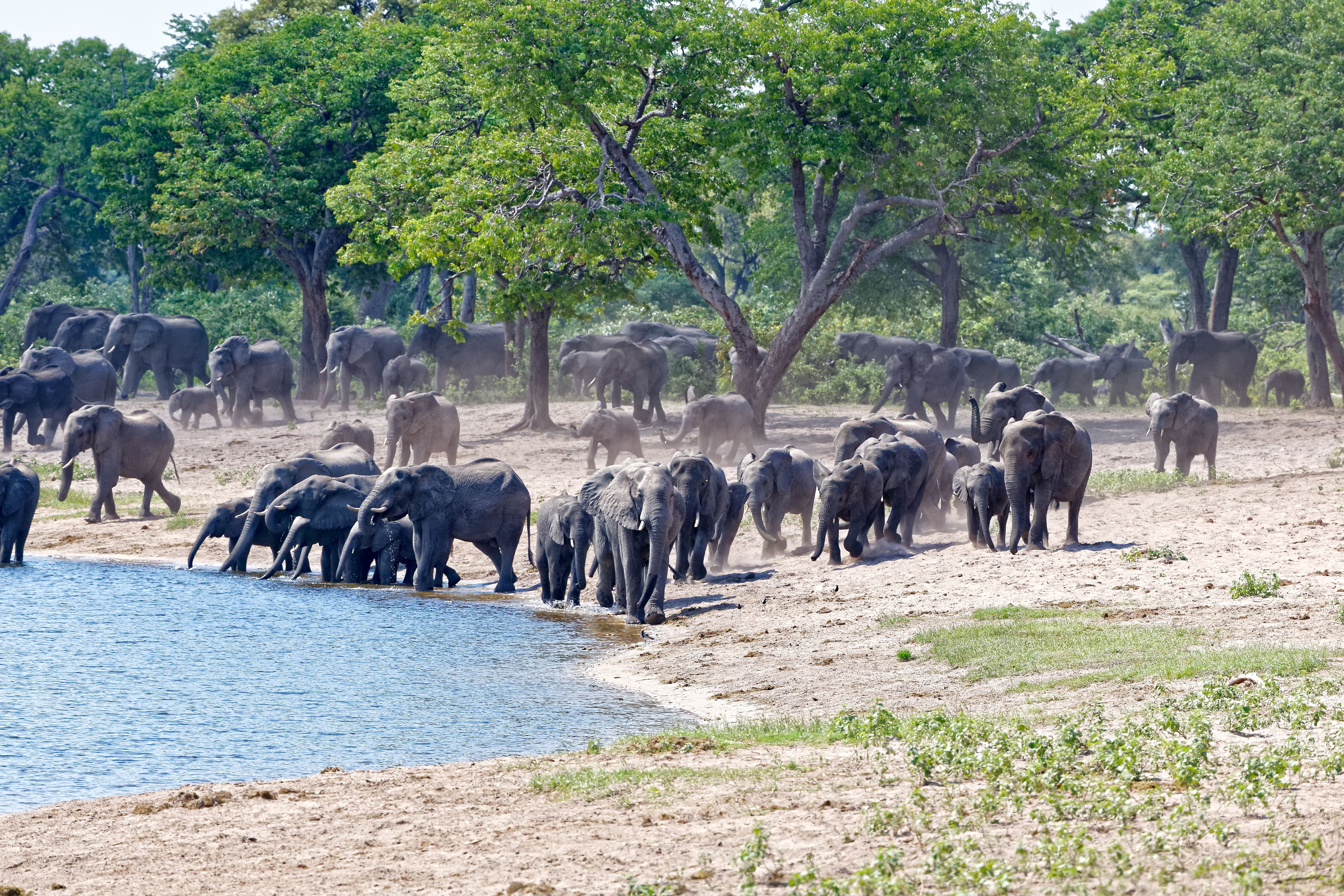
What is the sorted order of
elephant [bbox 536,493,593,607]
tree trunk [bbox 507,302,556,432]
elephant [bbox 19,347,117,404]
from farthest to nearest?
elephant [bbox 19,347,117,404] → tree trunk [bbox 507,302,556,432] → elephant [bbox 536,493,593,607]

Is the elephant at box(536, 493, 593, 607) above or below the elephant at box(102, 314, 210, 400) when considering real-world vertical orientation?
below

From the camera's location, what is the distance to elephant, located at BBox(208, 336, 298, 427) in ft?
123

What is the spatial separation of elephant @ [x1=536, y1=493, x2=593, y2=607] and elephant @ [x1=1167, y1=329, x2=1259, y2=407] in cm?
2574

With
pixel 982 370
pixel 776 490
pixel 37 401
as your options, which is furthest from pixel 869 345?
pixel 37 401

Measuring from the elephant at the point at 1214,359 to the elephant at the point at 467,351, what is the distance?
59.3 feet

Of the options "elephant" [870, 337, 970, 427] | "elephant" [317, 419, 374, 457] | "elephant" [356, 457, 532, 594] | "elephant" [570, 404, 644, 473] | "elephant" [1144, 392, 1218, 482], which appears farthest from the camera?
"elephant" [870, 337, 970, 427]

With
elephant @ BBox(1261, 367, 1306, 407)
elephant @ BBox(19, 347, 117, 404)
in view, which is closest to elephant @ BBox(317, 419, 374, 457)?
elephant @ BBox(19, 347, 117, 404)

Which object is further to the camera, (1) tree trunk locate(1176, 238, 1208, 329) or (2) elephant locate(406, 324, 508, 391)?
(1) tree trunk locate(1176, 238, 1208, 329)

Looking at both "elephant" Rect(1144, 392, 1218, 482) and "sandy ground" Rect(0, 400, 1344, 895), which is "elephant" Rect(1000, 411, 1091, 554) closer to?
"sandy ground" Rect(0, 400, 1344, 895)

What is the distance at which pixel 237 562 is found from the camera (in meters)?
21.1

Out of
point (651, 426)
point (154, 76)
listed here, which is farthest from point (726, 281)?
point (651, 426)

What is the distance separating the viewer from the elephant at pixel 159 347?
4081 centimetres

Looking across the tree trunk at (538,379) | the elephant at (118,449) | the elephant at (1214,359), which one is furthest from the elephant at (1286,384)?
the elephant at (118,449)

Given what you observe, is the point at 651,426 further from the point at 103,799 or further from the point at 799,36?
the point at 103,799
